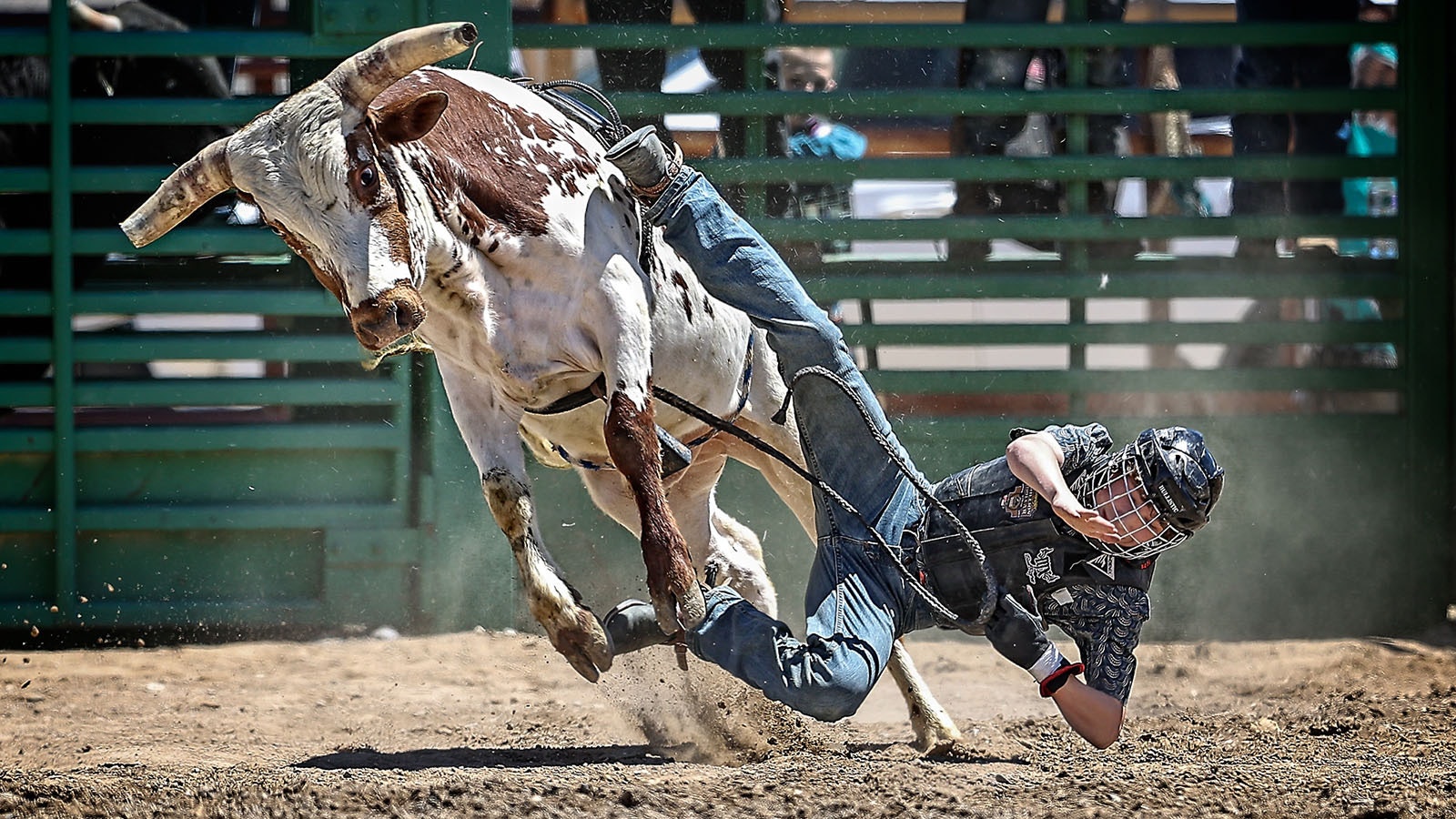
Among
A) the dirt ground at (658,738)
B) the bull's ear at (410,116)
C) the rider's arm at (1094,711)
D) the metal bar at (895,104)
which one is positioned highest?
the metal bar at (895,104)

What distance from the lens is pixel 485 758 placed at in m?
4.02

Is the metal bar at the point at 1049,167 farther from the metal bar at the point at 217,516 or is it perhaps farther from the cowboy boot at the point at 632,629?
the cowboy boot at the point at 632,629

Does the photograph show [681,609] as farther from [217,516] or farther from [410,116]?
[217,516]

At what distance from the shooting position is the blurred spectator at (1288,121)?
594cm


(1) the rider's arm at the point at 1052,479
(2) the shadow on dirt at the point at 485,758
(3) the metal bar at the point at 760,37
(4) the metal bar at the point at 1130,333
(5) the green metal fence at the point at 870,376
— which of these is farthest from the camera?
(4) the metal bar at the point at 1130,333

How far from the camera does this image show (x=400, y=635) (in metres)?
5.71

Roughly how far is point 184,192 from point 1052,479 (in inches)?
84.6

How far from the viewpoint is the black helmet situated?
3.19m

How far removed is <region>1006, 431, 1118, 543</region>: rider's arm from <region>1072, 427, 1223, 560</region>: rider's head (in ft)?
0.16

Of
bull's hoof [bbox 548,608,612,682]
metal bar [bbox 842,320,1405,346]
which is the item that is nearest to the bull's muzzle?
bull's hoof [bbox 548,608,612,682]

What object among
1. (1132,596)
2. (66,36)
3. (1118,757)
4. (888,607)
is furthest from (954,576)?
(66,36)

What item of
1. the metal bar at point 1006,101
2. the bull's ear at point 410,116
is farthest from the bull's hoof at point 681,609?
the metal bar at point 1006,101

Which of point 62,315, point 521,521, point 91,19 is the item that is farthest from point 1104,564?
point 91,19

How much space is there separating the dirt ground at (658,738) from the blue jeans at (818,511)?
23 centimetres
